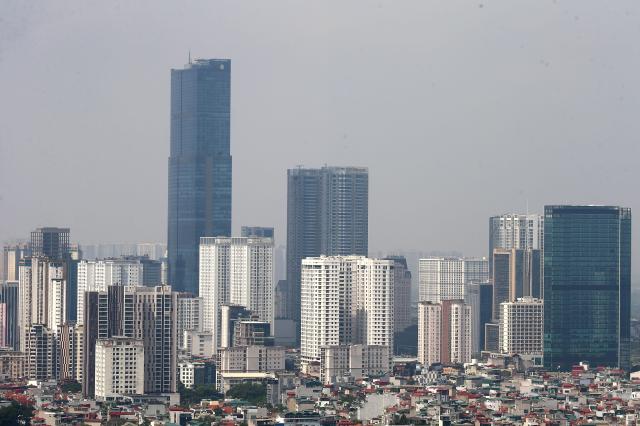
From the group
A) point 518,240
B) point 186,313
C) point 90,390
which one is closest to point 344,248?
point 518,240

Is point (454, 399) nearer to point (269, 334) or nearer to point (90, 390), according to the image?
point (90, 390)

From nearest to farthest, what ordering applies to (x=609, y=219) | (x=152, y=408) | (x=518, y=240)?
(x=152, y=408) < (x=609, y=219) < (x=518, y=240)

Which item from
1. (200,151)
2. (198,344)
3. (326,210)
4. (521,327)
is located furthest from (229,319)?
(200,151)

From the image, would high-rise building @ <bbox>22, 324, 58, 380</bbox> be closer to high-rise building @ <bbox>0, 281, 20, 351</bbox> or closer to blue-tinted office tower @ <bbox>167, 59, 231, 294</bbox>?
high-rise building @ <bbox>0, 281, 20, 351</bbox>

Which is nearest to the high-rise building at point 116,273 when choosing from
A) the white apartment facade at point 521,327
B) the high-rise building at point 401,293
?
the high-rise building at point 401,293

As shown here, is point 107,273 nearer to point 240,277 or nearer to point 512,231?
point 240,277

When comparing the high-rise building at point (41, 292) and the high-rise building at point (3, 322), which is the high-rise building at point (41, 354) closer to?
the high-rise building at point (41, 292)
